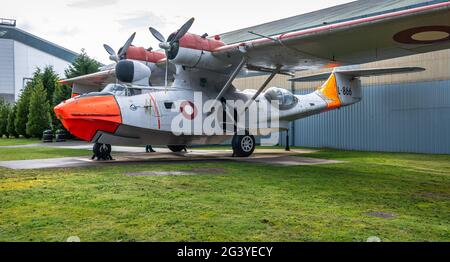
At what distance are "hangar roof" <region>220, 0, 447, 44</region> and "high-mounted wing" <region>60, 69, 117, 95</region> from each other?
12499 millimetres

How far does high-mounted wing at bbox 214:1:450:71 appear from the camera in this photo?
927 centimetres

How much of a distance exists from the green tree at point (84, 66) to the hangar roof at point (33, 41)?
45.5 metres

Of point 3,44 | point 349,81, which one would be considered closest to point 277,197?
point 349,81

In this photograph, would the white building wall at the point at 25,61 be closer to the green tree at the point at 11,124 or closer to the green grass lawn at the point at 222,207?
the green tree at the point at 11,124

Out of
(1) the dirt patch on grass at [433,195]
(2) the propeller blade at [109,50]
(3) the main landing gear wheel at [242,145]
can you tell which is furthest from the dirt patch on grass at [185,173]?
(2) the propeller blade at [109,50]

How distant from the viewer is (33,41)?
75188mm

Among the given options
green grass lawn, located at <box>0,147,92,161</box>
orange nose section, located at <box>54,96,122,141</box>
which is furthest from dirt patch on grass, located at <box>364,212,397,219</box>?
green grass lawn, located at <box>0,147,92,161</box>

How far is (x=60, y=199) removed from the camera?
6141mm

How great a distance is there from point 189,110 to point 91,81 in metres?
9.81

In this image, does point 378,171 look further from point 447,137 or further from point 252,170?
point 447,137

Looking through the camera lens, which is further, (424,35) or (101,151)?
(101,151)

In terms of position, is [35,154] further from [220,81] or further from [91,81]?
[220,81]

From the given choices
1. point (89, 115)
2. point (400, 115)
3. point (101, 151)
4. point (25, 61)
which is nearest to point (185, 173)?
point (89, 115)

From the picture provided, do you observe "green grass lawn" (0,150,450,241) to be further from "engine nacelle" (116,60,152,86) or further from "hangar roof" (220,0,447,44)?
"hangar roof" (220,0,447,44)
